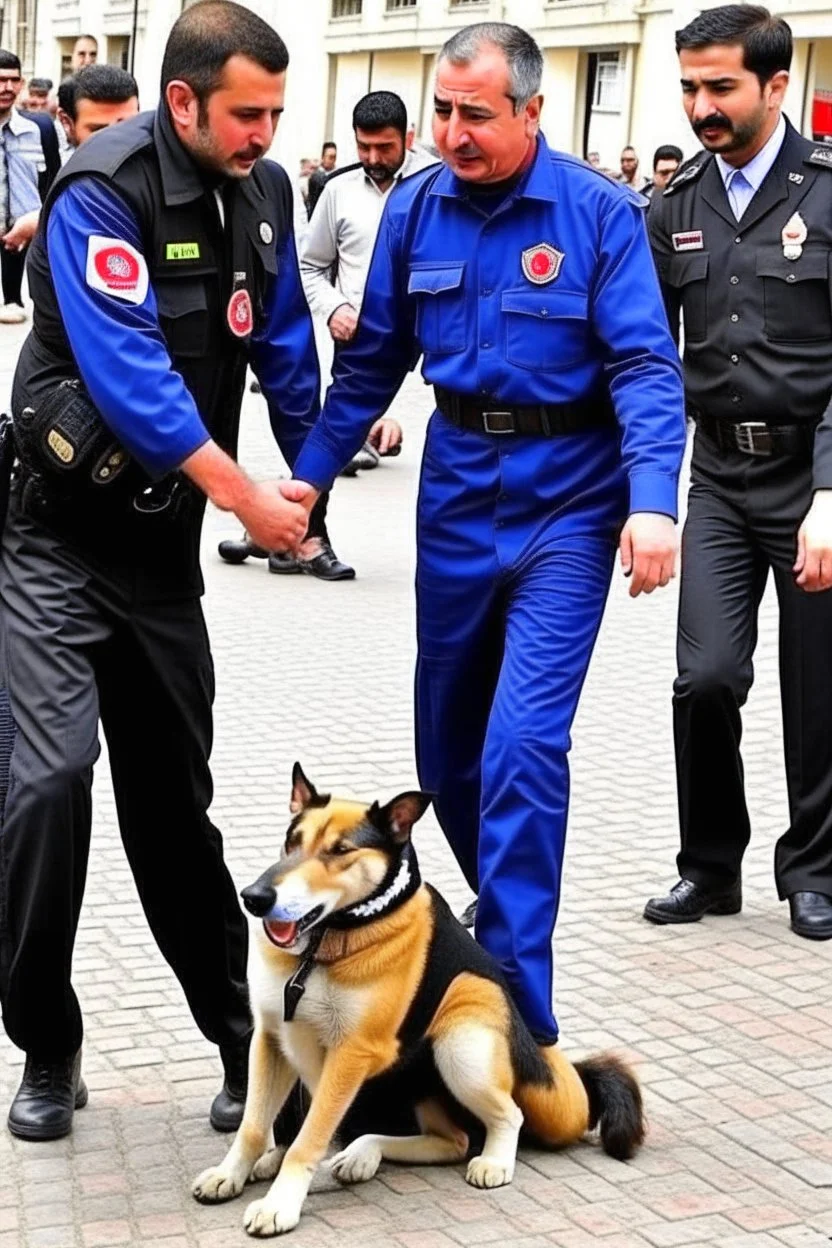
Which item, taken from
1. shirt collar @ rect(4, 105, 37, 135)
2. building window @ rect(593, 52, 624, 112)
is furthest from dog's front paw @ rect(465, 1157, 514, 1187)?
building window @ rect(593, 52, 624, 112)

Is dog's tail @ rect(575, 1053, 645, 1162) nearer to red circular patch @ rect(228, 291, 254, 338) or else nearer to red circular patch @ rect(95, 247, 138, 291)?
red circular patch @ rect(228, 291, 254, 338)

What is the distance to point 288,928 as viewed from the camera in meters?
3.94

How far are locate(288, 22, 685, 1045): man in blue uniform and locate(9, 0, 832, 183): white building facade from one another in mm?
28898

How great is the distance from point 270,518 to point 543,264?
0.90 meters

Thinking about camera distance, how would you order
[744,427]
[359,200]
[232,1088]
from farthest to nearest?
[359,200] → [744,427] → [232,1088]

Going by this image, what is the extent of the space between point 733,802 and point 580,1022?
43.7 inches

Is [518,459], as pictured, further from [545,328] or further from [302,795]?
[302,795]

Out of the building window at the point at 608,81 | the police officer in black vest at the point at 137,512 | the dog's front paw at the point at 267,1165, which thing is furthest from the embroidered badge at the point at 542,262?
the building window at the point at 608,81

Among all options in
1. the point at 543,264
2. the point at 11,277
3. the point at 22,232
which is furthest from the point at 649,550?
the point at 11,277

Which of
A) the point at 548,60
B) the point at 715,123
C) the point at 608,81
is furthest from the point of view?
the point at 548,60

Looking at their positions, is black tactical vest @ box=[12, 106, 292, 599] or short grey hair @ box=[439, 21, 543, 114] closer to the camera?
black tactical vest @ box=[12, 106, 292, 599]

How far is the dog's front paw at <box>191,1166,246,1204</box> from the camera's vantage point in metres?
4.14

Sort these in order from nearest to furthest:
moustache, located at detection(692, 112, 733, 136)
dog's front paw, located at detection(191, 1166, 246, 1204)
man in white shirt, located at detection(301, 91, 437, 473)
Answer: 1. dog's front paw, located at detection(191, 1166, 246, 1204)
2. moustache, located at detection(692, 112, 733, 136)
3. man in white shirt, located at detection(301, 91, 437, 473)

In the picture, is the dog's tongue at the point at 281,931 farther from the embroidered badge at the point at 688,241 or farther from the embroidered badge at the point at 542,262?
the embroidered badge at the point at 688,241
